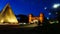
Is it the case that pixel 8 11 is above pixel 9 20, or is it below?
above

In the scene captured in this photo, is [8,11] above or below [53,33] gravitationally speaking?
above

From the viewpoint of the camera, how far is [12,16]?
3341 cm

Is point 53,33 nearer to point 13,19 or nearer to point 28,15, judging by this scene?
point 13,19

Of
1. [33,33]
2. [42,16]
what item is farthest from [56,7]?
[42,16]

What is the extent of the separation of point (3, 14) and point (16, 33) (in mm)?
26924

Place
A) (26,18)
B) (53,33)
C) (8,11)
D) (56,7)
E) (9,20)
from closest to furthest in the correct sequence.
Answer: (53,33)
(56,7)
(9,20)
(8,11)
(26,18)

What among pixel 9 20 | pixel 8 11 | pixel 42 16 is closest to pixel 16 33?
pixel 9 20

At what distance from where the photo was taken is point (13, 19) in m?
32.8

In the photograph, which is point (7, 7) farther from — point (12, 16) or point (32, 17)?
point (32, 17)

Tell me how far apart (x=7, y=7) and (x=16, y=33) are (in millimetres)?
28271

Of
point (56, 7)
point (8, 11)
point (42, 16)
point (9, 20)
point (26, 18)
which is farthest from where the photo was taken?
point (26, 18)

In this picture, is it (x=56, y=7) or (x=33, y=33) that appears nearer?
(x=33, y=33)

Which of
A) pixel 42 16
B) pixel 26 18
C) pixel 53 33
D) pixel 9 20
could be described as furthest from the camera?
pixel 26 18

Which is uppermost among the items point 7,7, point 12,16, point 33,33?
point 7,7
